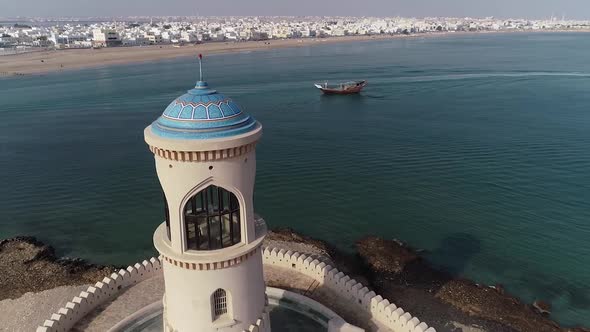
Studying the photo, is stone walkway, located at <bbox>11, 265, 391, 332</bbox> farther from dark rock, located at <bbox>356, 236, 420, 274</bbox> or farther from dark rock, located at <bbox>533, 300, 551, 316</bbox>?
dark rock, located at <bbox>533, 300, 551, 316</bbox>

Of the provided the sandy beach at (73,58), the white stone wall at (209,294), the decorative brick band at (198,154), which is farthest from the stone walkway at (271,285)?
the sandy beach at (73,58)

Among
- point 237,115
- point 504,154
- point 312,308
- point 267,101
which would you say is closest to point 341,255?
point 312,308

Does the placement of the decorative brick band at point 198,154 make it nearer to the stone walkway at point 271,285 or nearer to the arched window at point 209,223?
the arched window at point 209,223

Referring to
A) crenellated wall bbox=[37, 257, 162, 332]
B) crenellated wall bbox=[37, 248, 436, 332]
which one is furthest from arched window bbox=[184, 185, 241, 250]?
crenellated wall bbox=[37, 257, 162, 332]

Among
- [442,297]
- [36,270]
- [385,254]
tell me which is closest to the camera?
[442,297]

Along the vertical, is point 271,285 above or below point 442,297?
above

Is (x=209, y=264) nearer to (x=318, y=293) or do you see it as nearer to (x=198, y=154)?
(x=198, y=154)

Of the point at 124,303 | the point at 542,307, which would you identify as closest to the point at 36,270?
the point at 124,303

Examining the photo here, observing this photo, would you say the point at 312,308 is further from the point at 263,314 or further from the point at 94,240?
the point at 94,240
